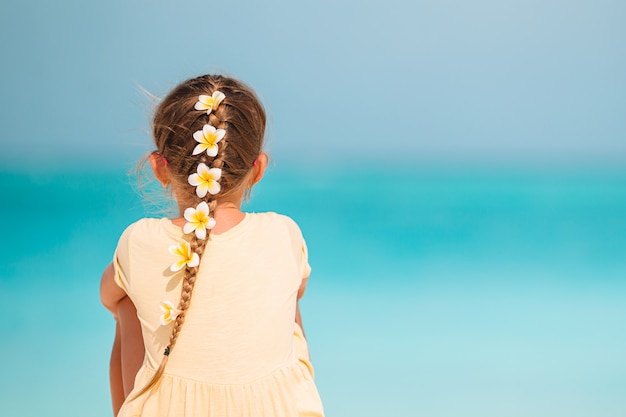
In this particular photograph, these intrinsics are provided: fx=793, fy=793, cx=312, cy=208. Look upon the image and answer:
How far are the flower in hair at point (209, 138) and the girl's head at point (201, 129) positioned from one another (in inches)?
0.5

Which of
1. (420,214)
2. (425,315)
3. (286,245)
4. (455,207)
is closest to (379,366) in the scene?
(425,315)

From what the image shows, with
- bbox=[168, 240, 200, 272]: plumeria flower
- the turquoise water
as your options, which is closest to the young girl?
bbox=[168, 240, 200, 272]: plumeria flower

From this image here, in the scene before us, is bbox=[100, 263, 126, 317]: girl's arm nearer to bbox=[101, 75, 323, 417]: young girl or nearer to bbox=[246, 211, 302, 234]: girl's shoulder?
bbox=[101, 75, 323, 417]: young girl

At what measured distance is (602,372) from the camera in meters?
1.86

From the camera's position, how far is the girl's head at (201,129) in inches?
39.6

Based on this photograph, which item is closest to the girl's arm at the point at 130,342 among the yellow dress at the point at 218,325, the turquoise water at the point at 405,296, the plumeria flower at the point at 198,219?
the yellow dress at the point at 218,325

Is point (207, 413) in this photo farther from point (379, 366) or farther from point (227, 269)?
point (379, 366)

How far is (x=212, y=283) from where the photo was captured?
38.5 inches

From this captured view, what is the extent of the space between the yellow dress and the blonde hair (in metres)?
0.02

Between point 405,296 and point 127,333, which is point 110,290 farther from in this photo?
point 405,296

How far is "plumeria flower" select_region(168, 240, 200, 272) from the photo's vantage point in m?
0.95

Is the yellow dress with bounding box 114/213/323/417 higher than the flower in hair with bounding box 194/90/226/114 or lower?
lower

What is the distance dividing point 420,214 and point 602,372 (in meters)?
1.88

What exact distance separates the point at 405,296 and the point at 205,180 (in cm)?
156
